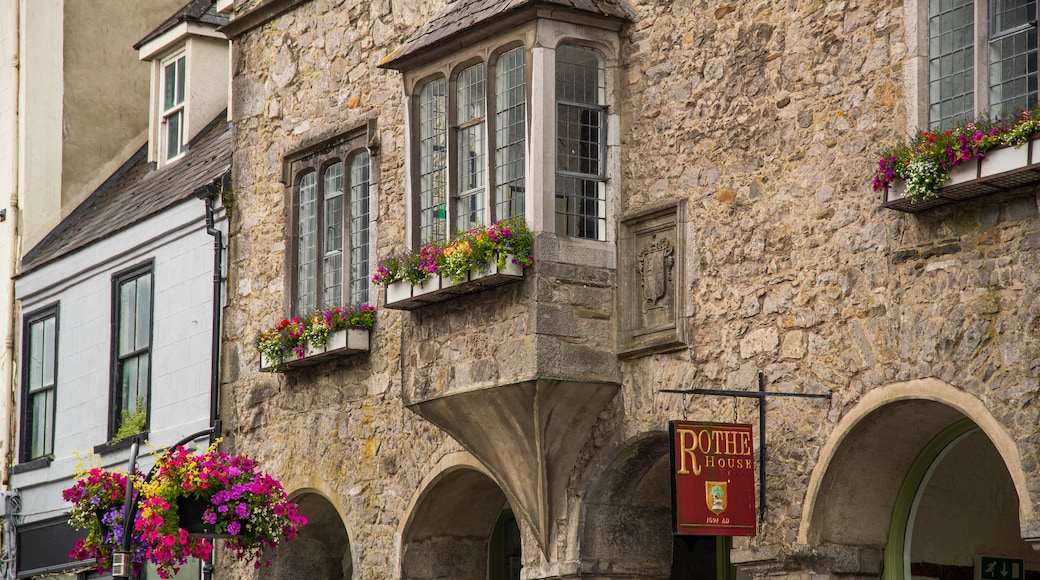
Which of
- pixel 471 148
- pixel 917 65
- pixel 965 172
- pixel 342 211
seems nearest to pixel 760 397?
pixel 965 172

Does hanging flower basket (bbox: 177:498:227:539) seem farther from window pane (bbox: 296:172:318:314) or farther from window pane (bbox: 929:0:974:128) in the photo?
window pane (bbox: 929:0:974:128)

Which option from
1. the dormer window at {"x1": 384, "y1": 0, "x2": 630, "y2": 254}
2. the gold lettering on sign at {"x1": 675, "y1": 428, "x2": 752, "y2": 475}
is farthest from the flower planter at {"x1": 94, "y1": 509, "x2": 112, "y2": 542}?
the gold lettering on sign at {"x1": 675, "y1": 428, "x2": 752, "y2": 475}

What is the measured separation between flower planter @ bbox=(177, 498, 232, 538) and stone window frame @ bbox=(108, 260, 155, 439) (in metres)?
4.89

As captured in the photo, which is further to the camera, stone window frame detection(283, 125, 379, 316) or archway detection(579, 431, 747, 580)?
stone window frame detection(283, 125, 379, 316)

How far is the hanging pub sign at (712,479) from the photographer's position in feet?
39.1

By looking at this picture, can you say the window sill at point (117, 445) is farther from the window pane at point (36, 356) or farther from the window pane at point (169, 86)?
the window pane at point (169, 86)

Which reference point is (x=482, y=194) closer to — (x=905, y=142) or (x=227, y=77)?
(x=905, y=142)

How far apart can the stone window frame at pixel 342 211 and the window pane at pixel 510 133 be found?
2505mm

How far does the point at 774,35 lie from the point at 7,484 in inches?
514

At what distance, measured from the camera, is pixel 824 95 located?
1221 centimetres

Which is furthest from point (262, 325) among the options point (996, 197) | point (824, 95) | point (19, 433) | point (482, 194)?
point (996, 197)

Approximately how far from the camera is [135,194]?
2136 centimetres

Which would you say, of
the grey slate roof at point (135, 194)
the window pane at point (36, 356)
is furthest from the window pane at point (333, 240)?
the window pane at point (36, 356)

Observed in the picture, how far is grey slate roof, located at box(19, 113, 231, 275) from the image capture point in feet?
64.2
